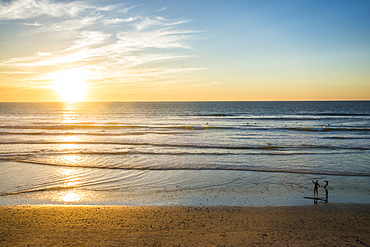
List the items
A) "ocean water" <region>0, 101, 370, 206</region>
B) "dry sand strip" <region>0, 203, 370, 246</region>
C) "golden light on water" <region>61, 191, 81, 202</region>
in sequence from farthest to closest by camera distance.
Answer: "ocean water" <region>0, 101, 370, 206</region>
"golden light on water" <region>61, 191, 81, 202</region>
"dry sand strip" <region>0, 203, 370, 246</region>

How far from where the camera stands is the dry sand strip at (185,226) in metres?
7.11

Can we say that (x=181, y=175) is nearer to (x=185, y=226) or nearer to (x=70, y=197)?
(x=70, y=197)

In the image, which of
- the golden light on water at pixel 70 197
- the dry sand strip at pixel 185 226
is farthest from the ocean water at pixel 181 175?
the dry sand strip at pixel 185 226

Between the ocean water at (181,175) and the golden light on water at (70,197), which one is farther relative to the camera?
the ocean water at (181,175)


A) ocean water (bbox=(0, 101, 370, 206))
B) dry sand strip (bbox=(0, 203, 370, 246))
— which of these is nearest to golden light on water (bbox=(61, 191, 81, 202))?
ocean water (bbox=(0, 101, 370, 206))

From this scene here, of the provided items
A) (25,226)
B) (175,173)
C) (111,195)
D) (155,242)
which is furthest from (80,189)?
(155,242)

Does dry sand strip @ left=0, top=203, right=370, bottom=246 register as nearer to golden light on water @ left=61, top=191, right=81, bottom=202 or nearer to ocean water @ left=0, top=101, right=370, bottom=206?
ocean water @ left=0, top=101, right=370, bottom=206

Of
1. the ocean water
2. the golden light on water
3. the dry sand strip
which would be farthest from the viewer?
the ocean water

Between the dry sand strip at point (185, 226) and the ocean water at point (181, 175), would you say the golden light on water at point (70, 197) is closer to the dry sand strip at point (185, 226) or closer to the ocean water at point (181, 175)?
the ocean water at point (181, 175)

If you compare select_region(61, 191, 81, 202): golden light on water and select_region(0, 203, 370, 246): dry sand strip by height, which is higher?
select_region(0, 203, 370, 246): dry sand strip

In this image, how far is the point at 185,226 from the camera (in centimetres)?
802

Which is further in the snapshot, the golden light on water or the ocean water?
the ocean water

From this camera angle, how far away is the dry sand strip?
7105 mm

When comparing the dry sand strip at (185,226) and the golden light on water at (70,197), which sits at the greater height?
the dry sand strip at (185,226)
